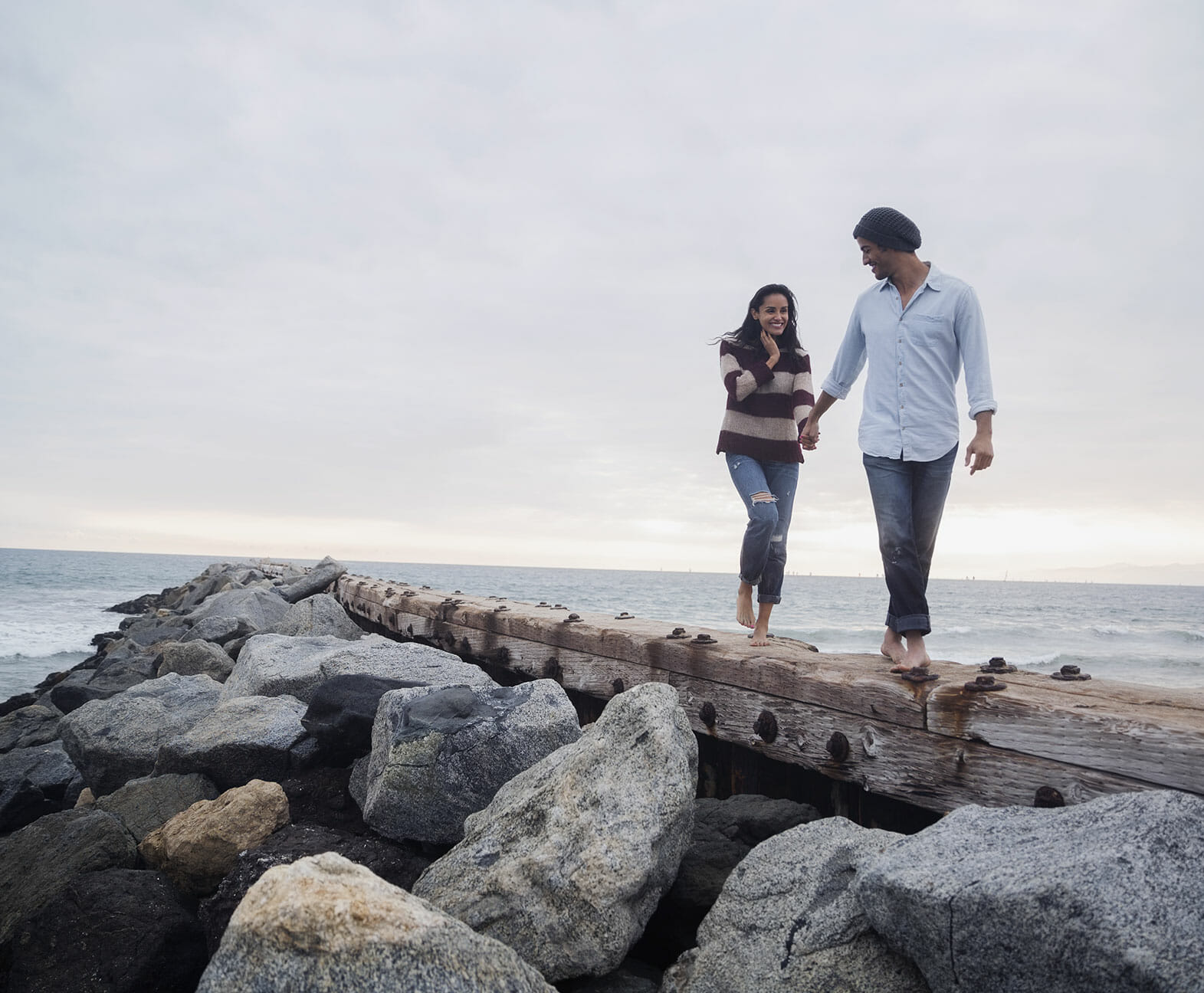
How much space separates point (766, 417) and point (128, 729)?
4.73 meters

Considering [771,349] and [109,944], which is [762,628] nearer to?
[771,349]

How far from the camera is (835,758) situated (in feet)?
10.3

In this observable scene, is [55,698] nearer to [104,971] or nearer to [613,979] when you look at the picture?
[104,971]

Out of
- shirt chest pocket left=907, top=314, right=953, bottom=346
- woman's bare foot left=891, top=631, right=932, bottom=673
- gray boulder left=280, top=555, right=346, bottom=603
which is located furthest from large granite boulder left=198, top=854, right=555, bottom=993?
gray boulder left=280, top=555, right=346, bottom=603

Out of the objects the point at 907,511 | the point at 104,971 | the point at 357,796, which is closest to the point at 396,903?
the point at 104,971

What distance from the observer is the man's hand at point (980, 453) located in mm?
3393

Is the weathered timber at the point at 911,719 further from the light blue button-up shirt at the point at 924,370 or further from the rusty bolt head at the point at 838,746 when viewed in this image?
the light blue button-up shirt at the point at 924,370

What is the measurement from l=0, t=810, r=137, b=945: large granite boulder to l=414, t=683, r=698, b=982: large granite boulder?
5.76ft

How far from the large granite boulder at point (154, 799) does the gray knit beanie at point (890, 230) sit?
441cm

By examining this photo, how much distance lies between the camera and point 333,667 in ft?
17.1

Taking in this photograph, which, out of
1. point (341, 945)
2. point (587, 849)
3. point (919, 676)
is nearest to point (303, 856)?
point (587, 849)

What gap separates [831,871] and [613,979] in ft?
2.52

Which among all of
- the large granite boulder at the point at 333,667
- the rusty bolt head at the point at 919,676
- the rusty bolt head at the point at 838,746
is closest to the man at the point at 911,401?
the rusty bolt head at the point at 919,676

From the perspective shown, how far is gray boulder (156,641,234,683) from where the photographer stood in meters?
8.66
